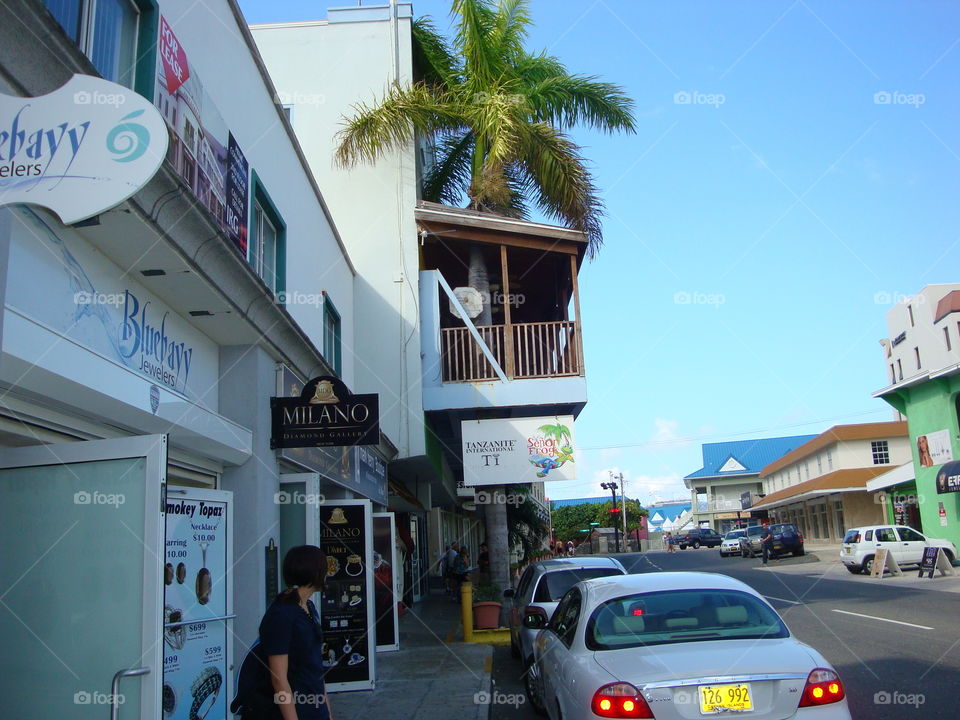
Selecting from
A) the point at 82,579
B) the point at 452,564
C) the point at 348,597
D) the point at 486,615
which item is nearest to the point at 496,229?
the point at 486,615

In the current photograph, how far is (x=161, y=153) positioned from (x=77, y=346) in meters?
1.54

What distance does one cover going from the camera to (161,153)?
3996 millimetres

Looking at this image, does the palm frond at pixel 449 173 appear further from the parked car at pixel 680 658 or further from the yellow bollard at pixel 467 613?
the parked car at pixel 680 658

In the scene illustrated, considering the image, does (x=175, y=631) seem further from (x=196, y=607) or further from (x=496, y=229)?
(x=496, y=229)

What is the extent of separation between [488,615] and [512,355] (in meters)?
5.15

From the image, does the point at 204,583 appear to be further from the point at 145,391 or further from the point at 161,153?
the point at 161,153

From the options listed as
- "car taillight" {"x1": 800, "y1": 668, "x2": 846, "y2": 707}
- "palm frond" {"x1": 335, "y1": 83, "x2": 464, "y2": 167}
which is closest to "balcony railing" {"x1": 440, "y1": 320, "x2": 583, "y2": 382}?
"palm frond" {"x1": 335, "y1": 83, "x2": 464, "y2": 167}

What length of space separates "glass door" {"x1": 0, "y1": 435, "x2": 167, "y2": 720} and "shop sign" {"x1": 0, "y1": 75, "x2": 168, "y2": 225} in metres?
1.51

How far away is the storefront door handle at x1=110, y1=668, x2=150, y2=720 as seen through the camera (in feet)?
14.9

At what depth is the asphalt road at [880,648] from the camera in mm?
7816
